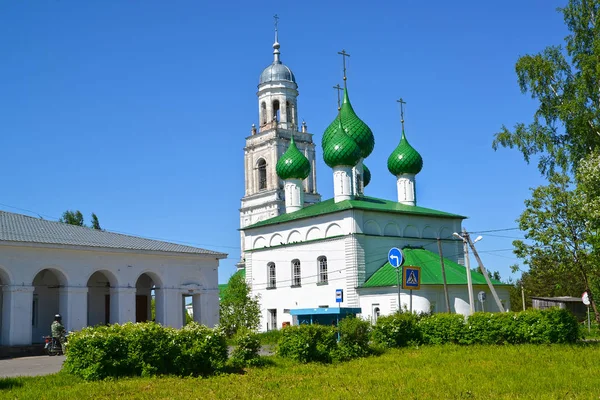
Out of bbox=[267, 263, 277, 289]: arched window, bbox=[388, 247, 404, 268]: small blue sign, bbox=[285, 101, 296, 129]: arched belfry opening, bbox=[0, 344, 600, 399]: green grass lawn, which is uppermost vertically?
bbox=[285, 101, 296, 129]: arched belfry opening

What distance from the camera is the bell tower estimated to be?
6050 centimetres

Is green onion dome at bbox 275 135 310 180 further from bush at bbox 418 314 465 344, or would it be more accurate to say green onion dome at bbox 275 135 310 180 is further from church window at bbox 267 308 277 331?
bush at bbox 418 314 465 344

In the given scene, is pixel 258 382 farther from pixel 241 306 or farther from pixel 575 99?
pixel 241 306

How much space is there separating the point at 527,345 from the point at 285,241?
24380 mm

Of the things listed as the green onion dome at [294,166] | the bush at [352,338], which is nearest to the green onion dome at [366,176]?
the green onion dome at [294,166]

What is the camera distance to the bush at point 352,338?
1727 centimetres

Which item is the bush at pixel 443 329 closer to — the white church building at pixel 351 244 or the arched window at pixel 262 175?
the white church building at pixel 351 244

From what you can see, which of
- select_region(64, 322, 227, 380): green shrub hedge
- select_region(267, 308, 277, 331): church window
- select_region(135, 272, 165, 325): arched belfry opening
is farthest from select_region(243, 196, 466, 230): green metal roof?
select_region(64, 322, 227, 380): green shrub hedge

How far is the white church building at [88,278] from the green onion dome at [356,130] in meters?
17.1

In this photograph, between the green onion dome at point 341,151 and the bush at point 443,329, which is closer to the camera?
the bush at point 443,329

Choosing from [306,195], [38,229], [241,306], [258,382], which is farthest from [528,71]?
[306,195]

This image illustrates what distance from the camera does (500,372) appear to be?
1348 cm

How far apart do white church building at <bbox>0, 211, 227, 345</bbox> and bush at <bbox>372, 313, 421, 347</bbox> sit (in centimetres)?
1013

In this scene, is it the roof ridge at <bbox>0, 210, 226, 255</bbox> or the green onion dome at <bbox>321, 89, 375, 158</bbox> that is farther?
the green onion dome at <bbox>321, 89, 375, 158</bbox>
